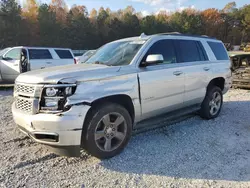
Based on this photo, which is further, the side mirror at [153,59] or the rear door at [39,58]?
the rear door at [39,58]

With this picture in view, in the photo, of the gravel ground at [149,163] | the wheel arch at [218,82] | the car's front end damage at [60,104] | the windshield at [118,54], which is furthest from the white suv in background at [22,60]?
the wheel arch at [218,82]

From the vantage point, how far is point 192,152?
12.6ft

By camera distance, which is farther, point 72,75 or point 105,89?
point 105,89

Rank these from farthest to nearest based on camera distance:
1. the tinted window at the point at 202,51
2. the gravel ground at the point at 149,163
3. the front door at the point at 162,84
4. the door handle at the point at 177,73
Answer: the tinted window at the point at 202,51 → the door handle at the point at 177,73 → the front door at the point at 162,84 → the gravel ground at the point at 149,163

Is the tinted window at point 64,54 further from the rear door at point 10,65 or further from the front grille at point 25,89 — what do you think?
the front grille at point 25,89

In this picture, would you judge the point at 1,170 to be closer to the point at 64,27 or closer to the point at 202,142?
the point at 202,142

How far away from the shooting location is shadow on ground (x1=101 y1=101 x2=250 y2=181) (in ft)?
10.7

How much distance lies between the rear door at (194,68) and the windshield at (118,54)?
1019 millimetres

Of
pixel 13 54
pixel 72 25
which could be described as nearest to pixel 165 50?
pixel 13 54

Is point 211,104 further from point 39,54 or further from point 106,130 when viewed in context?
point 39,54

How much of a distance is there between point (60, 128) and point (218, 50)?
455cm

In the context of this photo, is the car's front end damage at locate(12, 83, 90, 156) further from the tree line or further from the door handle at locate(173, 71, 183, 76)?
the tree line

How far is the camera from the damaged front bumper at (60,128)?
3025 mm

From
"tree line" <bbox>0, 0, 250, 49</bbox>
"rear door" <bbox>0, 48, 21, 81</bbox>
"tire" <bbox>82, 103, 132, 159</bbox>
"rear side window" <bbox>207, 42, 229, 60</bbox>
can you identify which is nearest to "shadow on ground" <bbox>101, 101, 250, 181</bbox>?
"tire" <bbox>82, 103, 132, 159</bbox>
